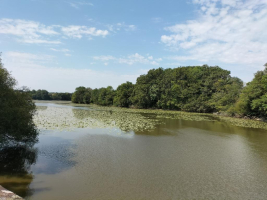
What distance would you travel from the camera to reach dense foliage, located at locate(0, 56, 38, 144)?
30.4ft

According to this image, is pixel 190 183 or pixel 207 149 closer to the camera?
pixel 190 183

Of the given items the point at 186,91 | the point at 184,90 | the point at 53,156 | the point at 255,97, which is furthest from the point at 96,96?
the point at 53,156

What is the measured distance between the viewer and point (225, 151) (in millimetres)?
12875

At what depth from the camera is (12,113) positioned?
9.53m

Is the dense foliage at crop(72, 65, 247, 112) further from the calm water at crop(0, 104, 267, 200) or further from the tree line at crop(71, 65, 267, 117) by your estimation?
the calm water at crop(0, 104, 267, 200)

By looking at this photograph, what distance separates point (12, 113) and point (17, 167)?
278 cm

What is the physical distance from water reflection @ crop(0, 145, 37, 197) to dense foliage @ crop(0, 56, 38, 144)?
75cm

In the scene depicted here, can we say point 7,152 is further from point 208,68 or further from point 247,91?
point 208,68

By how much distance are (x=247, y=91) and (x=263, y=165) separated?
27.3m

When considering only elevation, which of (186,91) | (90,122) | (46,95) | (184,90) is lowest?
(90,122)

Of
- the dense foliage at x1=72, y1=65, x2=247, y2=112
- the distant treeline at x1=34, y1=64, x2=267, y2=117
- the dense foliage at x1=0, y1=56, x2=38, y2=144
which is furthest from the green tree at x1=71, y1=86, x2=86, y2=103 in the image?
the dense foliage at x1=0, y1=56, x2=38, y2=144

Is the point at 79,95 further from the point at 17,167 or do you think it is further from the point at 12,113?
the point at 17,167

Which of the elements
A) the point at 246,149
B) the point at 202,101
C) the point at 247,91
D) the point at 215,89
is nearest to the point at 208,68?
the point at 215,89

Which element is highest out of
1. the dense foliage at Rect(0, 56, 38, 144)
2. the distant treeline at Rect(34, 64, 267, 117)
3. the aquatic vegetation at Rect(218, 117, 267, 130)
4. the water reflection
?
the distant treeline at Rect(34, 64, 267, 117)
